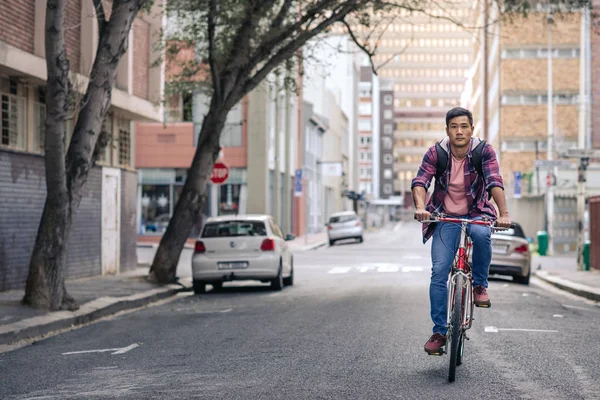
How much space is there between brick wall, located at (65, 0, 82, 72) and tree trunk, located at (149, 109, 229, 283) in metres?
3.05

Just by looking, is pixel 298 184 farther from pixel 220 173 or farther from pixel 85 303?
pixel 85 303

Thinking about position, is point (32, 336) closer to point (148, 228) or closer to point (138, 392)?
point (138, 392)

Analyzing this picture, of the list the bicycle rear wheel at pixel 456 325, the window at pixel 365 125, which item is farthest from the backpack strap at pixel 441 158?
the window at pixel 365 125

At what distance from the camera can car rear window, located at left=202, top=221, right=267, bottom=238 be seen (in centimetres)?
1991

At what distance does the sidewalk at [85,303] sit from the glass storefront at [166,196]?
25947 millimetres

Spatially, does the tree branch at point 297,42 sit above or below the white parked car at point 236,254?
above

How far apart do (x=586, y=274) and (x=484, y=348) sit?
1619 cm

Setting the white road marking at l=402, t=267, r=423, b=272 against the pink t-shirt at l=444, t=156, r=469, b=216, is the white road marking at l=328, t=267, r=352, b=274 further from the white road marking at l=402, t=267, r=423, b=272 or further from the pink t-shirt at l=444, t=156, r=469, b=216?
the pink t-shirt at l=444, t=156, r=469, b=216

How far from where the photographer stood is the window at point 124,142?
25078mm

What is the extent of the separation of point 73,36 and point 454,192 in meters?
14.8

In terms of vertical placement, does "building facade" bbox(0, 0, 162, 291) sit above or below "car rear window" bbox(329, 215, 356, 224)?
above

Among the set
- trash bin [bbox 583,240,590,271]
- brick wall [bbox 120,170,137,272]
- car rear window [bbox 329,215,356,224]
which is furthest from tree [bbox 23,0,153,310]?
car rear window [bbox 329,215,356,224]

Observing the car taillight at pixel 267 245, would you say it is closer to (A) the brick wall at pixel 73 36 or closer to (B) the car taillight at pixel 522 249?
(A) the brick wall at pixel 73 36

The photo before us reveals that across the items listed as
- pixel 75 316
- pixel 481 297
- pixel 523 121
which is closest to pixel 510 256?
pixel 75 316
